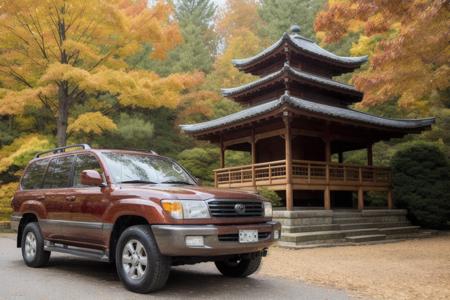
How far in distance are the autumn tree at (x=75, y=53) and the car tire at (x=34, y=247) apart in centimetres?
989

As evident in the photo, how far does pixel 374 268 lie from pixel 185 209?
17.3ft

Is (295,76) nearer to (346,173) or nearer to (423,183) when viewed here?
(346,173)

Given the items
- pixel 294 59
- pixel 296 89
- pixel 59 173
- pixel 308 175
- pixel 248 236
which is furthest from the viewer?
pixel 294 59

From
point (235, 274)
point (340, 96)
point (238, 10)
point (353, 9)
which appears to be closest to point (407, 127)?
point (340, 96)

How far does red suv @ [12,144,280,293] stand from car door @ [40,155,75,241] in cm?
2

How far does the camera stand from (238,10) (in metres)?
51.9

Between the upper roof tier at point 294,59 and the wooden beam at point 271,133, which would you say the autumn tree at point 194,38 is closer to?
the upper roof tier at point 294,59

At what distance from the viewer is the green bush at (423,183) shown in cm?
1820

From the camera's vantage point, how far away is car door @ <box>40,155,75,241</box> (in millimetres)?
7402

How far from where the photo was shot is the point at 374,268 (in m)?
9.27

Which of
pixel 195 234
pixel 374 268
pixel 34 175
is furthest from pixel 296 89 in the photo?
pixel 195 234

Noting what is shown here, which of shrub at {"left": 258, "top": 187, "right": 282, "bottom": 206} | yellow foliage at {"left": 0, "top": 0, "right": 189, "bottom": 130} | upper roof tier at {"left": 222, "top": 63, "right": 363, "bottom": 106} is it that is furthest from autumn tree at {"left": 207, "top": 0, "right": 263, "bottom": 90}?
shrub at {"left": 258, "top": 187, "right": 282, "bottom": 206}

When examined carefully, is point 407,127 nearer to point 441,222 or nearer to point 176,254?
point 441,222

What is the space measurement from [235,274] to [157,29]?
14.6 metres
